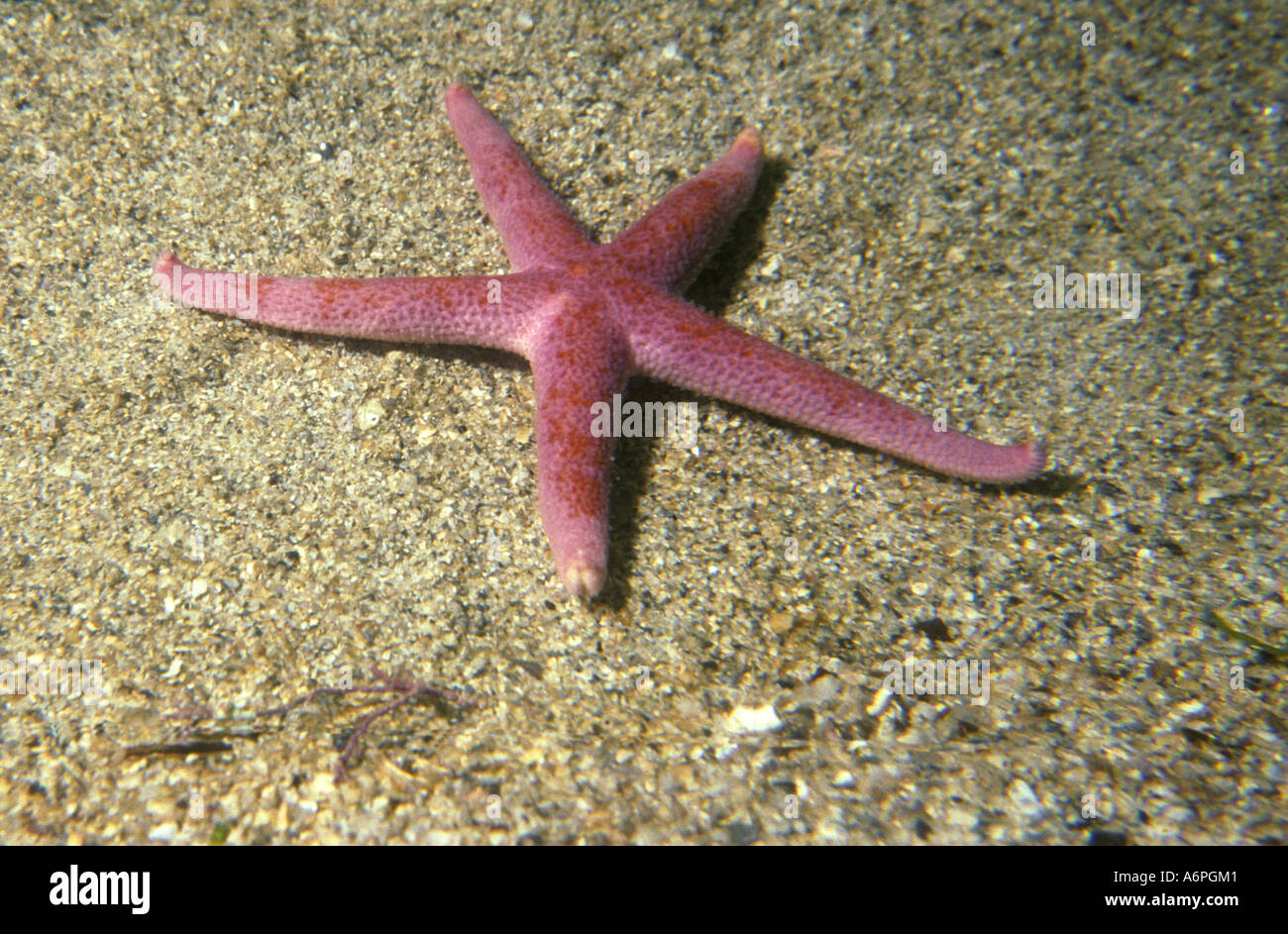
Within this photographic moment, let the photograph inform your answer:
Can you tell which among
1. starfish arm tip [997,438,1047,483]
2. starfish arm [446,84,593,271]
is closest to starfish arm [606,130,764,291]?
starfish arm [446,84,593,271]

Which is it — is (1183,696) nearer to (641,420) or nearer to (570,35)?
(641,420)

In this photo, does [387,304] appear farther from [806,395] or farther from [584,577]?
[806,395]

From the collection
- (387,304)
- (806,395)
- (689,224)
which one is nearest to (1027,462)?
(806,395)

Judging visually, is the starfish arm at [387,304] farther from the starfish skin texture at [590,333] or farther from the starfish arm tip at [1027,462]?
the starfish arm tip at [1027,462]

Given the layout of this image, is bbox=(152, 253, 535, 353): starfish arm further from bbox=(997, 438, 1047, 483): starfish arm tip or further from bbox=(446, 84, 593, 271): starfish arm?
bbox=(997, 438, 1047, 483): starfish arm tip

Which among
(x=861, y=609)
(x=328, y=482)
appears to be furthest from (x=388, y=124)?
(x=861, y=609)
